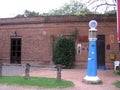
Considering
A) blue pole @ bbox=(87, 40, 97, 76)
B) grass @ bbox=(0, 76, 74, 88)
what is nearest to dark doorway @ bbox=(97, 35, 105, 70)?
blue pole @ bbox=(87, 40, 97, 76)

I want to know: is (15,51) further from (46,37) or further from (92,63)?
(92,63)

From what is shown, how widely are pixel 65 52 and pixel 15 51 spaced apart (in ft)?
17.2

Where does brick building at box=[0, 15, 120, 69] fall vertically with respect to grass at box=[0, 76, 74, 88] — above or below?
above

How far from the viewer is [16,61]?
89.8 feet

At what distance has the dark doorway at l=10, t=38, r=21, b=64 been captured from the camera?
1072 inches

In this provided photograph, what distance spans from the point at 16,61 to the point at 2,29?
3141 mm

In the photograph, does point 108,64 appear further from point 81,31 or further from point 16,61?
point 16,61

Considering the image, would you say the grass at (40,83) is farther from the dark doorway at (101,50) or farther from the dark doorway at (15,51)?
the dark doorway at (15,51)

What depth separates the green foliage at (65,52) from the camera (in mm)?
24250

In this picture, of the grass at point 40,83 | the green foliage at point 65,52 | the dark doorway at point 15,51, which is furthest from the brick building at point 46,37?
the grass at point 40,83

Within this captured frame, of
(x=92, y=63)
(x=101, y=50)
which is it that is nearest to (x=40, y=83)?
(x=92, y=63)

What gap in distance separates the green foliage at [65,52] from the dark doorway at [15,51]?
4203 mm

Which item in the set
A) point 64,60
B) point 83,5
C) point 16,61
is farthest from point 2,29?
point 83,5

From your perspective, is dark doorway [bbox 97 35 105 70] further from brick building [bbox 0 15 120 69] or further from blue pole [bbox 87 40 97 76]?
blue pole [bbox 87 40 97 76]
